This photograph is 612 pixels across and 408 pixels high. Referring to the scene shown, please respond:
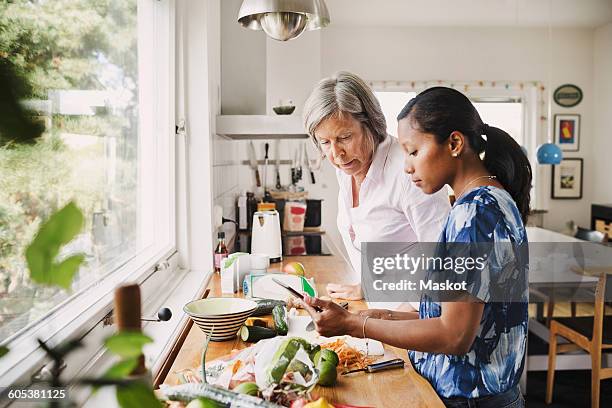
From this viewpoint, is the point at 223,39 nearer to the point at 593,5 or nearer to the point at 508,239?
the point at 508,239

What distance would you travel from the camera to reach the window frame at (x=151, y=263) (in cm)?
102

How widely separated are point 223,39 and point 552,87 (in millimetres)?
4478

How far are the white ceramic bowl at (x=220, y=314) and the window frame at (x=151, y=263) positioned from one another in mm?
218

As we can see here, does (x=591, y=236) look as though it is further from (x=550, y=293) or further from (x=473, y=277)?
(x=473, y=277)

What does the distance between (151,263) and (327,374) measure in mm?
1065

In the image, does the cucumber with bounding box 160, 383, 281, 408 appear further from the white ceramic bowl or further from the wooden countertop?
the white ceramic bowl

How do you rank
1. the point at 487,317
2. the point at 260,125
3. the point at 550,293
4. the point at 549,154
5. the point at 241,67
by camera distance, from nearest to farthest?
1. the point at 487,317
2. the point at 260,125
3. the point at 241,67
4. the point at 550,293
5. the point at 549,154

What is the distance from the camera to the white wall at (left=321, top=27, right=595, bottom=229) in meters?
6.07

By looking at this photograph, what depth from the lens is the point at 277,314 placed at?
5.16 feet

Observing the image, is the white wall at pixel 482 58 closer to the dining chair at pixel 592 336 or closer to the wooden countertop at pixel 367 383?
the dining chair at pixel 592 336

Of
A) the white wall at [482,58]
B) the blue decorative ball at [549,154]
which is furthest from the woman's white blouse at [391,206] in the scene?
the white wall at [482,58]

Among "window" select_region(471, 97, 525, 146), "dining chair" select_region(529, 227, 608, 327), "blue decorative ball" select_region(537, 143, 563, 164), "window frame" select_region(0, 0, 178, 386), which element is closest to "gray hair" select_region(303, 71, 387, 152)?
"window frame" select_region(0, 0, 178, 386)

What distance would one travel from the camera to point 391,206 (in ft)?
6.32

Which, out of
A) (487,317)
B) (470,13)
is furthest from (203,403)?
(470,13)
